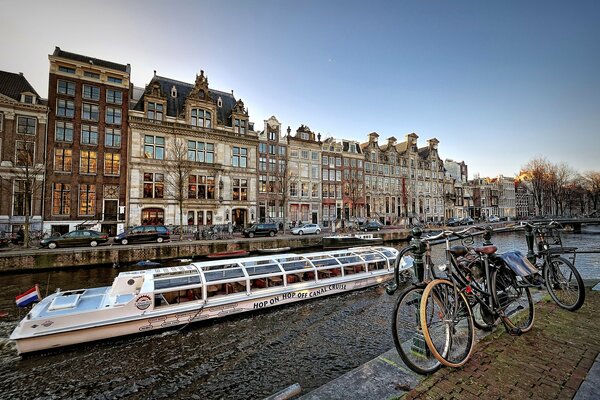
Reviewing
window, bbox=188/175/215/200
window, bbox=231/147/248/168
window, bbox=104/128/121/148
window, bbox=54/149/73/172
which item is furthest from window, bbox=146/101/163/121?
window, bbox=231/147/248/168

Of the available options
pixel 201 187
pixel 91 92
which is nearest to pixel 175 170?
pixel 201 187

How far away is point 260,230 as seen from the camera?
3266 centimetres

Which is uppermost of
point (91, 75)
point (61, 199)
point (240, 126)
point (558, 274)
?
point (91, 75)

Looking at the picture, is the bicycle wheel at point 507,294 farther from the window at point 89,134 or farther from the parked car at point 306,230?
the window at point 89,134

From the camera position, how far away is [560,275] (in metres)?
5.97

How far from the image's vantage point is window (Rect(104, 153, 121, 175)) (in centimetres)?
3400

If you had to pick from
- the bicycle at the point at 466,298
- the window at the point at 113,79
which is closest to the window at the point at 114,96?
the window at the point at 113,79

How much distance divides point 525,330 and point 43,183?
1631 inches

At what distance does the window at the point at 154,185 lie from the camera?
3544 cm

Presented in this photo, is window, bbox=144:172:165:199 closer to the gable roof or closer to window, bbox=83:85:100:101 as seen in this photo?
window, bbox=83:85:100:101

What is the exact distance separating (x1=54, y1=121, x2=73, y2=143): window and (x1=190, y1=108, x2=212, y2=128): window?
536 inches

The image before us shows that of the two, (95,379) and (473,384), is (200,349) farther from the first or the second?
(473,384)

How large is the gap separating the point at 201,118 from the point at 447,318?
41.7 metres

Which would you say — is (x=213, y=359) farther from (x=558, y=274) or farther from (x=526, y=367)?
(x=558, y=274)
